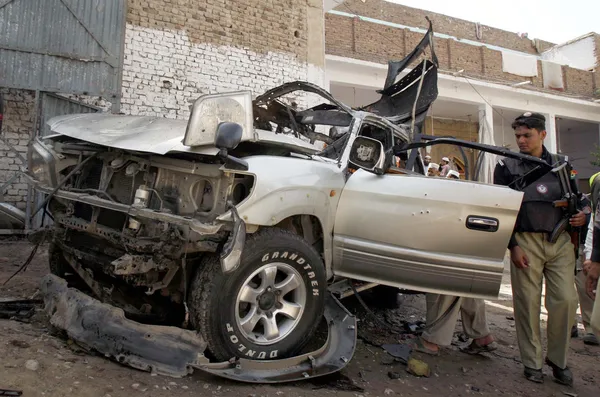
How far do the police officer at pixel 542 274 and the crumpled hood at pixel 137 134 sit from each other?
174 cm

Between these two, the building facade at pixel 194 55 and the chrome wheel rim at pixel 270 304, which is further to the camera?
the building facade at pixel 194 55

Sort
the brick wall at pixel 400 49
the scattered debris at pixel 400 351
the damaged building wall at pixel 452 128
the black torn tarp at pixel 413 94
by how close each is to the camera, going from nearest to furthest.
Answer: the scattered debris at pixel 400 351 → the black torn tarp at pixel 413 94 → the brick wall at pixel 400 49 → the damaged building wall at pixel 452 128

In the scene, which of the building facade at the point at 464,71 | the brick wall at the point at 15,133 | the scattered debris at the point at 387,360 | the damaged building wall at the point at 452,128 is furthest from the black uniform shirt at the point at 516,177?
the damaged building wall at the point at 452,128

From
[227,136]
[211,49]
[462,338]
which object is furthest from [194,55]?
[462,338]

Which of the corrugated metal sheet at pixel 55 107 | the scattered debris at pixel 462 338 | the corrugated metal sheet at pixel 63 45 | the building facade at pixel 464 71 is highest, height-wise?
the building facade at pixel 464 71

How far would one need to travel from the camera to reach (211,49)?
895 cm

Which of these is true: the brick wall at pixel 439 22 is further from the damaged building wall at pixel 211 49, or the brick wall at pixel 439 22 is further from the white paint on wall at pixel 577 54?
the damaged building wall at pixel 211 49

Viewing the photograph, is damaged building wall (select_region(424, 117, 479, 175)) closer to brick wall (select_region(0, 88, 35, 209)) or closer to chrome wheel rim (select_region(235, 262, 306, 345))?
brick wall (select_region(0, 88, 35, 209))

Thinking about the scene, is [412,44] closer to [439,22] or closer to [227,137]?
[439,22]

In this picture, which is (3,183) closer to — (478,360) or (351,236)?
(351,236)

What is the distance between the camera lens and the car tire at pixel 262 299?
257 centimetres

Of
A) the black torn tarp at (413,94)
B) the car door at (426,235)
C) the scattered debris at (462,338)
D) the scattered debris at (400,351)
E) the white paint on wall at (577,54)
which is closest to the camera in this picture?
the car door at (426,235)

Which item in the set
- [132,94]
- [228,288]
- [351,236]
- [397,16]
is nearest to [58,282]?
[228,288]

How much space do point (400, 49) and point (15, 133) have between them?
375 inches
